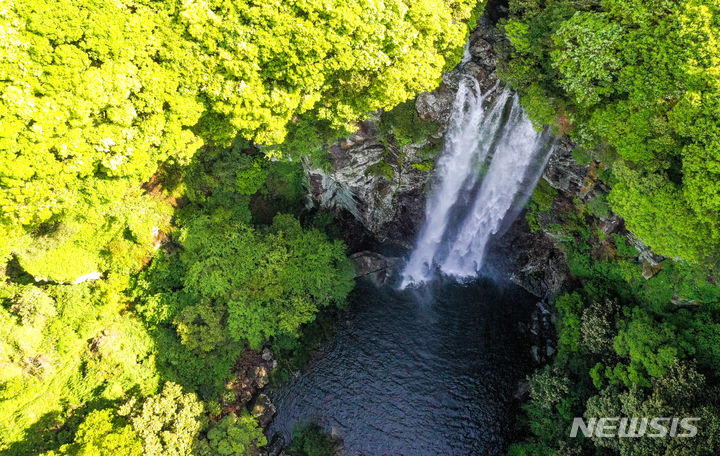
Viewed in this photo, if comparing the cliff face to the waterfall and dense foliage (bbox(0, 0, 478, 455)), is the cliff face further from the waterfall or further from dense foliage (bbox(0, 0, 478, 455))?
dense foliage (bbox(0, 0, 478, 455))

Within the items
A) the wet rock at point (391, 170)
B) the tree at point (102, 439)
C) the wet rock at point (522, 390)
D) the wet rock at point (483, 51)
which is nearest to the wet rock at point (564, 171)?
the wet rock at point (391, 170)

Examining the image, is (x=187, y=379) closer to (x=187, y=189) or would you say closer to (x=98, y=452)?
(x=98, y=452)

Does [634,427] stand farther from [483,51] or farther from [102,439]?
[102,439]

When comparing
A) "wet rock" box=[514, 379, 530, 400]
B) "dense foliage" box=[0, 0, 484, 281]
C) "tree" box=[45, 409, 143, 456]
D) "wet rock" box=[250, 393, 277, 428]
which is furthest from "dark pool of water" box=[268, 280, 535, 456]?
"dense foliage" box=[0, 0, 484, 281]

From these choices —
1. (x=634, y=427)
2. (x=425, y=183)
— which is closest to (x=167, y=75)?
(x=425, y=183)

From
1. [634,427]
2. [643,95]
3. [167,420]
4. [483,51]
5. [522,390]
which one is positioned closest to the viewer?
[643,95]

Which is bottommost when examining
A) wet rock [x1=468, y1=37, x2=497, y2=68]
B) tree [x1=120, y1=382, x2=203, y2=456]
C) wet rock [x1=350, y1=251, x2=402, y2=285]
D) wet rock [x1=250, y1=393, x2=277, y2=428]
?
tree [x1=120, y1=382, x2=203, y2=456]
